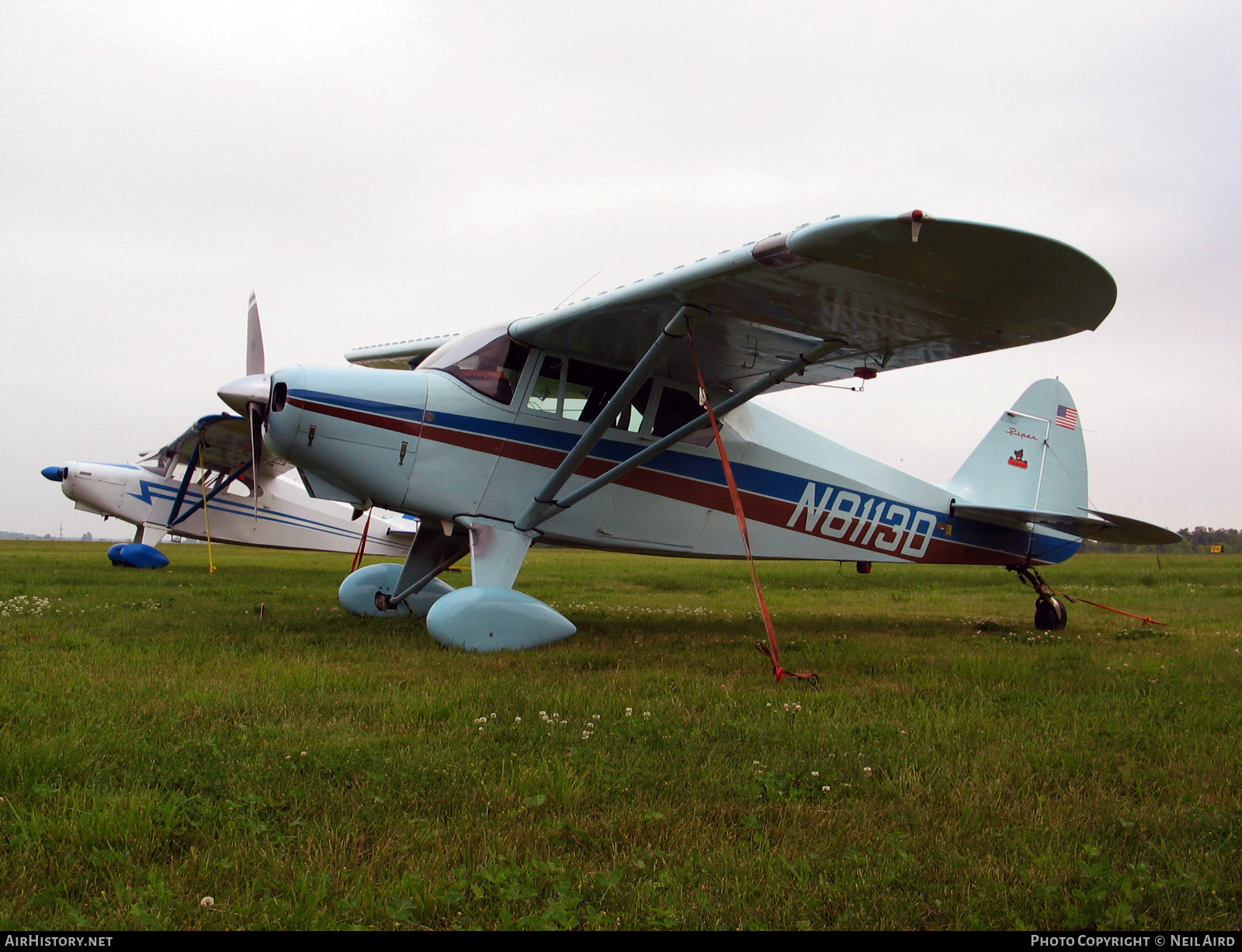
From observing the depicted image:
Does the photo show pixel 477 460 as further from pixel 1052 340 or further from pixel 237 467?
pixel 237 467

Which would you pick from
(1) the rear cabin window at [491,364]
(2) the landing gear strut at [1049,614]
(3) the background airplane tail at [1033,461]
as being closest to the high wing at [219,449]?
(1) the rear cabin window at [491,364]

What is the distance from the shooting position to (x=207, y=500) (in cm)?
1980

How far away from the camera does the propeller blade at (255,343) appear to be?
351 inches

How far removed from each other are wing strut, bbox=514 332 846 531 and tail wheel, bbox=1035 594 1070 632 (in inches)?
188

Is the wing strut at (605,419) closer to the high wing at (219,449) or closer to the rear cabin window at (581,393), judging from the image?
the rear cabin window at (581,393)

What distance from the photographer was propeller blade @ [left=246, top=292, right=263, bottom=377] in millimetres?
8916

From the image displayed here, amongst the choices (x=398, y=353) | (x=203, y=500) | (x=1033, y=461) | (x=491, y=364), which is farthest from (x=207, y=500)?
(x=1033, y=461)

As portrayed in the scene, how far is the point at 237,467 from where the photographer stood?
760 inches

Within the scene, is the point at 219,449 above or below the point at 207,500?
above

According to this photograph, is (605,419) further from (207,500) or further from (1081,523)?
(207,500)

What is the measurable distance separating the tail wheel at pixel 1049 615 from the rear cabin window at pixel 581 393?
5393 millimetres

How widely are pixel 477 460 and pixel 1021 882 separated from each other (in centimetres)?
604

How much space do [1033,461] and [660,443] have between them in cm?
624

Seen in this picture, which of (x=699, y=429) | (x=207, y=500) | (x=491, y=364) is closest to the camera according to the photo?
(x=491, y=364)
